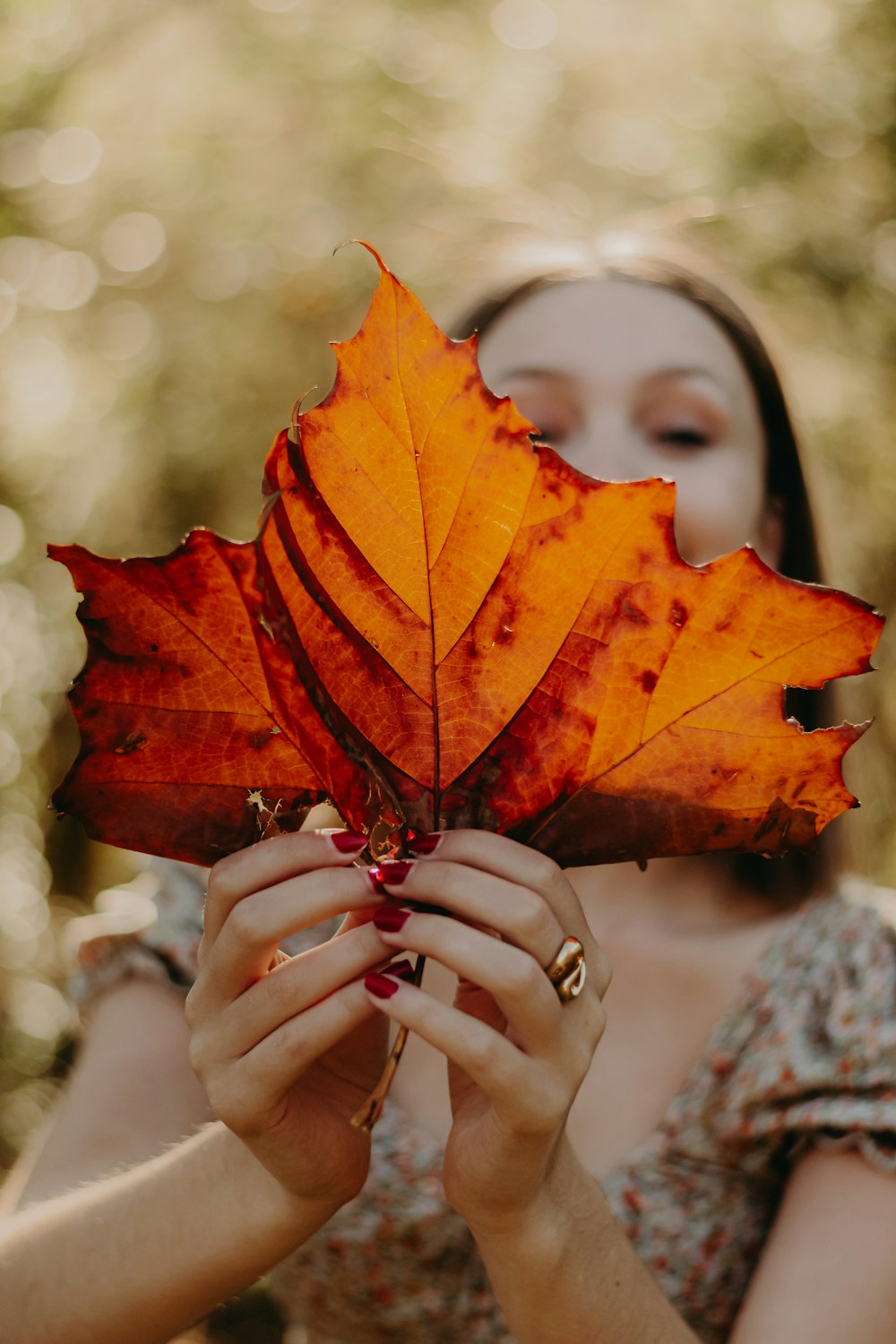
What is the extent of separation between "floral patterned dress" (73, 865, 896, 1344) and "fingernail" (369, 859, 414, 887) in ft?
2.48

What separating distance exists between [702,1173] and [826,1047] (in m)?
0.23

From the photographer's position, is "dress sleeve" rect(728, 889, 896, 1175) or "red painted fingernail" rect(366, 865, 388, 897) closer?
"red painted fingernail" rect(366, 865, 388, 897)

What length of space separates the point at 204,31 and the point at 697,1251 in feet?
12.7

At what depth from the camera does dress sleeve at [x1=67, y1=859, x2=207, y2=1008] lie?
138 centimetres

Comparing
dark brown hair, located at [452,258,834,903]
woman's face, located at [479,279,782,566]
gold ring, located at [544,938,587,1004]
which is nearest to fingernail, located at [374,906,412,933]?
gold ring, located at [544,938,587,1004]

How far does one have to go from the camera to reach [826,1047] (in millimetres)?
1248

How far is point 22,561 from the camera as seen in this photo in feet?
11.5

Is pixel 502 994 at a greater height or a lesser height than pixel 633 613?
lesser

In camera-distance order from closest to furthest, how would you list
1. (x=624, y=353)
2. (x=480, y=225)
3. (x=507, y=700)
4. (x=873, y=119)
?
(x=507, y=700) < (x=624, y=353) < (x=480, y=225) < (x=873, y=119)

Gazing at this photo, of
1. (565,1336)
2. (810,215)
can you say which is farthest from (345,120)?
(565,1336)

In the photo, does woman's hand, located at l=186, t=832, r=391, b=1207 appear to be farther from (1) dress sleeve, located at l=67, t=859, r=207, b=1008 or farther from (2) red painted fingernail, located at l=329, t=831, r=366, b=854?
(1) dress sleeve, located at l=67, t=859, r=207, b=1008

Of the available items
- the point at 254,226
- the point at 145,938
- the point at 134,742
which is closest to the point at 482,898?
the point at 134,742

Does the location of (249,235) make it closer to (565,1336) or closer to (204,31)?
(204,31)

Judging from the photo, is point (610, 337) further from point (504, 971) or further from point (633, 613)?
point (504, 971)
